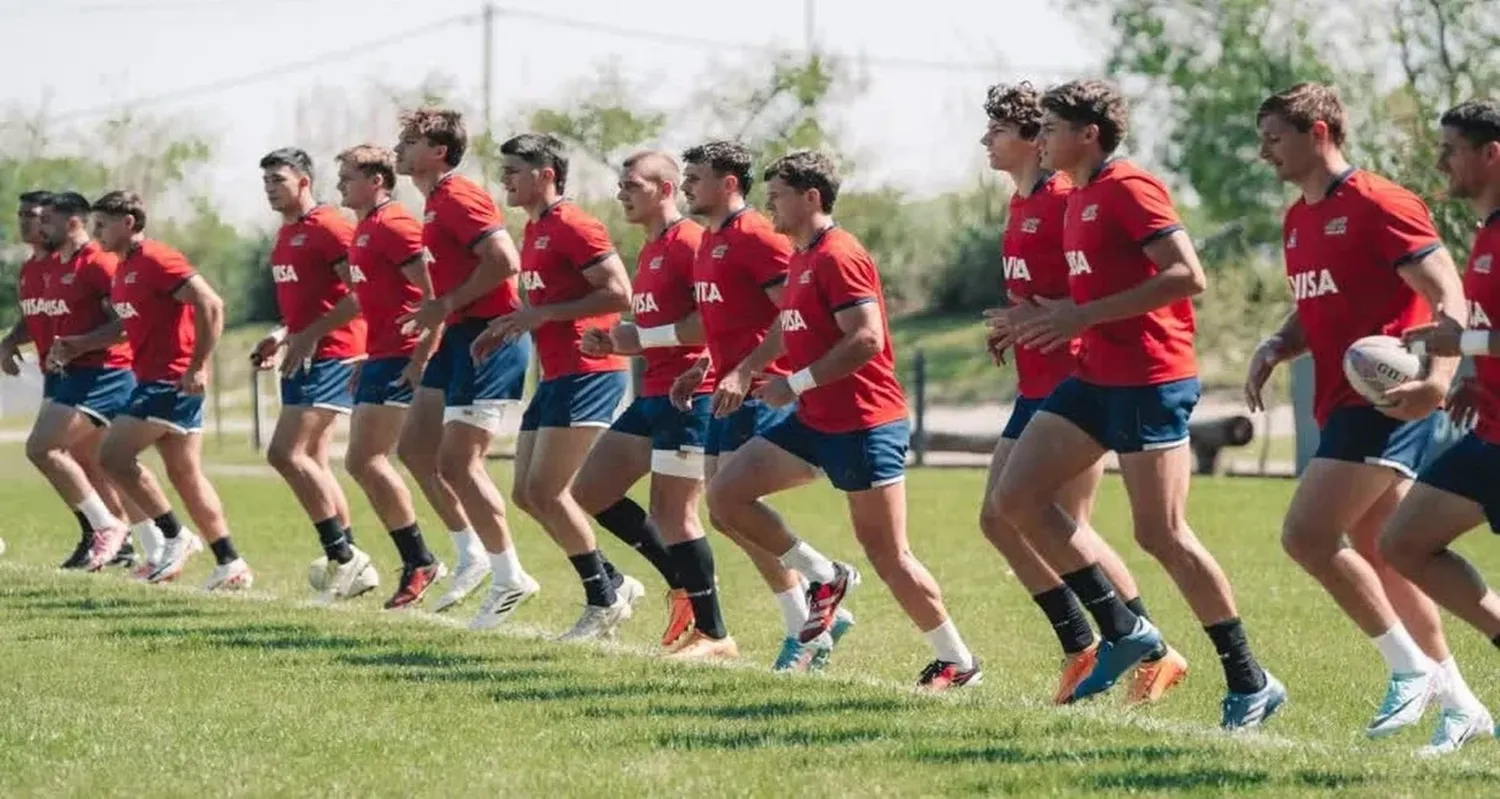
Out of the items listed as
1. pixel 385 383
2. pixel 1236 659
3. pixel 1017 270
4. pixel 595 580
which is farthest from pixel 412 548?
pixel 1236 659

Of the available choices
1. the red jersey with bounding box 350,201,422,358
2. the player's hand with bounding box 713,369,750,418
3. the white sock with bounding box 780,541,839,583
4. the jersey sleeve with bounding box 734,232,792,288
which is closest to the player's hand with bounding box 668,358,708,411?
the jersey sleeve with bounding box 734,232,792,288

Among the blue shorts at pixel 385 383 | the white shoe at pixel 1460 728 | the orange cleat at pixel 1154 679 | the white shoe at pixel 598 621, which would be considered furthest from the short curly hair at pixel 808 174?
the blue shorts at pixel 385 383

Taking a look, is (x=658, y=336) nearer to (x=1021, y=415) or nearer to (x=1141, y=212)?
(x=1021, y=415)

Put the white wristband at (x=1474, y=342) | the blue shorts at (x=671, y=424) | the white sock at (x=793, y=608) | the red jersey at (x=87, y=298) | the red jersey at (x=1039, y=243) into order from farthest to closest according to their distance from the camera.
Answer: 1. the red jersey at (x=87, y=298)
2. the blue shorts at (x=671, y=424)
3. the white sock at (x=793, y=608)
4. the red jersey at (x=1039, y=243)
5. the white wristband at (x=1474, y=342)

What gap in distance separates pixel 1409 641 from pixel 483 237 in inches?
222

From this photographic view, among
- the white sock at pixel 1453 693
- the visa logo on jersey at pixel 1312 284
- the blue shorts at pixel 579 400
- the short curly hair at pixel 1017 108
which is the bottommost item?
the white sock at pixel 1453 693

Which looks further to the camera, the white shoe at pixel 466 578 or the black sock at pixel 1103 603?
the white shoe at pixel 466 578

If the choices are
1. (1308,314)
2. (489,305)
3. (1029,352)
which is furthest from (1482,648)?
(489,305)

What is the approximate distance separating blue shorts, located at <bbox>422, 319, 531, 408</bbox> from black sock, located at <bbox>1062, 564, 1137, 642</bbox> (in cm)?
398

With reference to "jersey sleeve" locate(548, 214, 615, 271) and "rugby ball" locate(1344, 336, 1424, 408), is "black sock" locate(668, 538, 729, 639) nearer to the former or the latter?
"jersey sleeve" locate(548, 214, 615, 271)

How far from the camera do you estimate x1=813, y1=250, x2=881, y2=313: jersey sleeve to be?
994 cm

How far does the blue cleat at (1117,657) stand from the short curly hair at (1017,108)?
1.89 m

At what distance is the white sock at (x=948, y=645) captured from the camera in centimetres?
1016

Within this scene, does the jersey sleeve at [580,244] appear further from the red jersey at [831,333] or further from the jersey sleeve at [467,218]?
the red jersey at [831,333]
